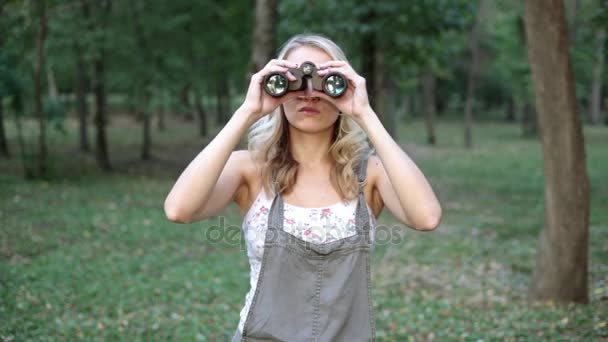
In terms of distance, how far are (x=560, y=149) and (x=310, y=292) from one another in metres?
4.08

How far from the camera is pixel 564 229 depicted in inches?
227

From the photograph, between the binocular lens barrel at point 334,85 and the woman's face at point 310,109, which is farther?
the woman's face at point 310,109

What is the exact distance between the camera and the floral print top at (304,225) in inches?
94.3

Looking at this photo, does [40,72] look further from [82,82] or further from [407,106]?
[407,106]

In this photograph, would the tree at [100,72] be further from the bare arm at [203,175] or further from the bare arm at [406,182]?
the bare arm at [406,182]

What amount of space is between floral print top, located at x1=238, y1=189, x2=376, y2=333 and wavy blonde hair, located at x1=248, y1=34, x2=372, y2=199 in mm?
76

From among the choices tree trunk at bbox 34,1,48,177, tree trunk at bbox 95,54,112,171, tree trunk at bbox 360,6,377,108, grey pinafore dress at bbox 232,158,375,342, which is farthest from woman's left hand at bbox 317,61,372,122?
tree trunk at bbox 95,54,112,171

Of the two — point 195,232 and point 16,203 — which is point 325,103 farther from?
point 16,203

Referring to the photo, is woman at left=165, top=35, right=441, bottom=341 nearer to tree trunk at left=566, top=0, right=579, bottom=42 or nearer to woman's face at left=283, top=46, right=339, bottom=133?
woman's face at left=283, top=46, right=339, bottom=133

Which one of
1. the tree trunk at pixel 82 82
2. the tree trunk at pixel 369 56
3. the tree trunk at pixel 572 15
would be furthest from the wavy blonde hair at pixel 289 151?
the tree trunk at pixel 572 15

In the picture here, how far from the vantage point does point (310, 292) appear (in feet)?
7.65

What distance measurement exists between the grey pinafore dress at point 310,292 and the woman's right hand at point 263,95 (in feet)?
1.42

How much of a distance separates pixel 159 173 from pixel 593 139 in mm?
23437

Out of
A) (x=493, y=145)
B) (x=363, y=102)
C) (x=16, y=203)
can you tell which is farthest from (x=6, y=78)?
(x=493, y=145)
